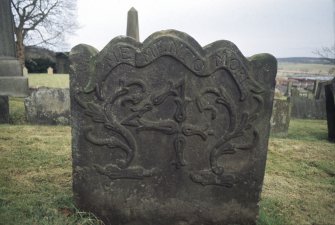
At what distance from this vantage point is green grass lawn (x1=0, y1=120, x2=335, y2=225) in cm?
316

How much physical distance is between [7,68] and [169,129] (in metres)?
5.64

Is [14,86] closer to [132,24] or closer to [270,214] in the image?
[132,24]

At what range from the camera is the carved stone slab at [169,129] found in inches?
119

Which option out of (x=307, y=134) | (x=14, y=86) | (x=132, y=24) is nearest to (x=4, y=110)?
(x=14, y=86)

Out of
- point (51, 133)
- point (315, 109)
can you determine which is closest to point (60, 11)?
point (315, 109)

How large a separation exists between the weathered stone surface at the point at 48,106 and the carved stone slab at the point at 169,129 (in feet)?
A: 15.3

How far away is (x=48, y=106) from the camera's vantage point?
740 cm

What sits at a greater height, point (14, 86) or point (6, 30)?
point (6, 30)

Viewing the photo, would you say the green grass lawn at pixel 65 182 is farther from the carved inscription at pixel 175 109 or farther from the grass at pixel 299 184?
the carved inscription at pixel 175 109

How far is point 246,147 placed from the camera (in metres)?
3.29

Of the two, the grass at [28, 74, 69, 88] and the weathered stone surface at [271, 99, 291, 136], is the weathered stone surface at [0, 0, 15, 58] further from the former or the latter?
the weathered stone surface at [271, 99, 291, 136]

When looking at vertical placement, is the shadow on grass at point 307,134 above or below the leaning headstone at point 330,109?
below

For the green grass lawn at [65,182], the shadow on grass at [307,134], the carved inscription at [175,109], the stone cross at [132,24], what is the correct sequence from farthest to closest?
the stone cross at [132,24] → the shadow on grass at [307,134] → the green grass lawn at [65,182] → the carved inscription at [175,109]

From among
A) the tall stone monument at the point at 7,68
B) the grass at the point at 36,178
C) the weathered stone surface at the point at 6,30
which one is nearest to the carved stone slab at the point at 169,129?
the grass at the point at 36,178
